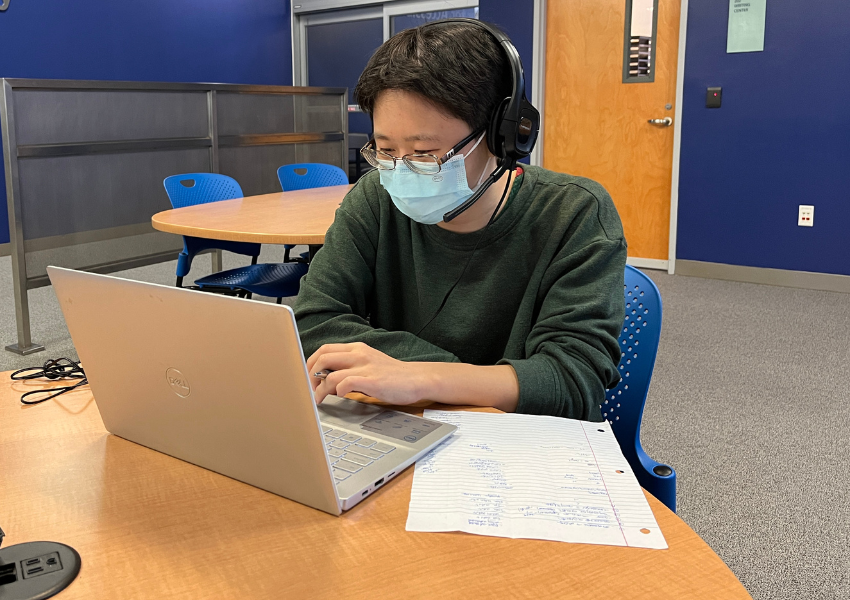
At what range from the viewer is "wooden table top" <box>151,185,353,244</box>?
229 centimetres

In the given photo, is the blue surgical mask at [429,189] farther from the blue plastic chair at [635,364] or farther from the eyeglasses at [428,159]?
the blue plastic chair at [635,364]

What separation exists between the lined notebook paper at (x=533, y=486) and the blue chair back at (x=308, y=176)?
3119mm

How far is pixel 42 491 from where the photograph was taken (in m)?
0.76

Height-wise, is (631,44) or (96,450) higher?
(631,44)

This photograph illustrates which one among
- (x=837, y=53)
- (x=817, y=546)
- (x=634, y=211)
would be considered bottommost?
(x=817, y=546)

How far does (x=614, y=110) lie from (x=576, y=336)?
4.28m

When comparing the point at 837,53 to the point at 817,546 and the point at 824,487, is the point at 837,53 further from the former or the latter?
the point at 817,546

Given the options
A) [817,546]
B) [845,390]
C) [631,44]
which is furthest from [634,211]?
[817,546]

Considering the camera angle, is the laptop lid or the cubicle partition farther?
the cubicle partition

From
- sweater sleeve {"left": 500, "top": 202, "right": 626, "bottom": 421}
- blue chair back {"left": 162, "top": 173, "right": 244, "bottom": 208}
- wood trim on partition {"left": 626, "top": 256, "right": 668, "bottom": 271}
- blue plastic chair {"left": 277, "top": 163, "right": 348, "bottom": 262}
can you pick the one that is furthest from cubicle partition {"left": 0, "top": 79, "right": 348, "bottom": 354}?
sweater sleeve {"left": 500, "top": 202, "right": 626, "bottom": 421}

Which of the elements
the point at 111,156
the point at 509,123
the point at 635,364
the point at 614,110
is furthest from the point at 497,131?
the point at 614,110

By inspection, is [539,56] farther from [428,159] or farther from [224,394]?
[224,394]

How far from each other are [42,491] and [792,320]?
374cm

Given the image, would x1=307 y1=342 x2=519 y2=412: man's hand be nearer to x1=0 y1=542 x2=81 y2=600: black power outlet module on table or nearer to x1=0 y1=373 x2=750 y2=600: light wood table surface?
x1=0 y1=373 x2=750 y2=600: light wood table surface
